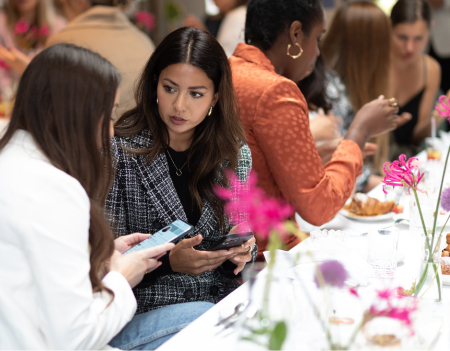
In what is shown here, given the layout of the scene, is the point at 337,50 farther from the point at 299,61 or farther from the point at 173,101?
the point at 173,101

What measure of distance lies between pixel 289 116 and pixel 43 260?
0.99 metres

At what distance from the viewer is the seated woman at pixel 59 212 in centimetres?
92

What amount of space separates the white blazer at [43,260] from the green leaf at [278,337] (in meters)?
0.42

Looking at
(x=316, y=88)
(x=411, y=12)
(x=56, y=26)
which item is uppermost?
(x=411, y=12)

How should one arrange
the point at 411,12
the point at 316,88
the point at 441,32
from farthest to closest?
1. the point at 441,32
2. the point at 411,12
3. the point at 316,88

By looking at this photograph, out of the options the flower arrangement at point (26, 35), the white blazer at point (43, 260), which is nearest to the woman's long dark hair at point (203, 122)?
the white blazer at point (43, 260)

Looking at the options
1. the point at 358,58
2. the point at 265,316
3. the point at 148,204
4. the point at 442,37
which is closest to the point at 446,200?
the point at 148,204

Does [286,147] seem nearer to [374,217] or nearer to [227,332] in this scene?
[374,217]

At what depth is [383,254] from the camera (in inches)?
53.1

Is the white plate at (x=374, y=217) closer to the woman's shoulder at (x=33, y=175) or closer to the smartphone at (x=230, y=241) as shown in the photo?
the smartphone at (x=230, y=241)

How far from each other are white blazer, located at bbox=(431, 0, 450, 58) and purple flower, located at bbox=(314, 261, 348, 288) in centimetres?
433

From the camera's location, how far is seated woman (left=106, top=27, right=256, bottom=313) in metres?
1.58

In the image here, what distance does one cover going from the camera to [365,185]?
109 inches

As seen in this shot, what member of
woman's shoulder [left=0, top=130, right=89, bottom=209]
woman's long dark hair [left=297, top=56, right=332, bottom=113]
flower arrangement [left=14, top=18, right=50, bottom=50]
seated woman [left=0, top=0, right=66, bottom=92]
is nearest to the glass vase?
woman's shoulder [left=0, top=130, right=89, bottom=209]
